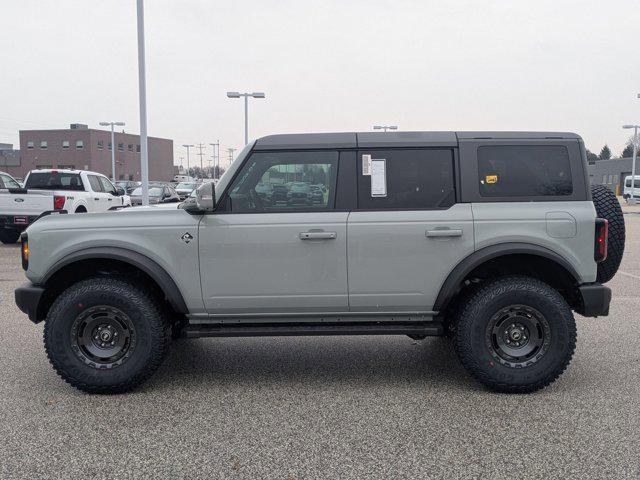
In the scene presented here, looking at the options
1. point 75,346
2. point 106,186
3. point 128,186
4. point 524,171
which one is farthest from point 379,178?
point 128,186

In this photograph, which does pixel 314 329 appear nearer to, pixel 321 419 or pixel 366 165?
pixel 321 419

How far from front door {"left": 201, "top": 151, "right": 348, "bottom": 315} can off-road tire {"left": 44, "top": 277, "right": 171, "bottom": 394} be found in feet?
1.56

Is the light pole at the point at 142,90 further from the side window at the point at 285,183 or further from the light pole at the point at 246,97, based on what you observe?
the light pole at the point at 246,97

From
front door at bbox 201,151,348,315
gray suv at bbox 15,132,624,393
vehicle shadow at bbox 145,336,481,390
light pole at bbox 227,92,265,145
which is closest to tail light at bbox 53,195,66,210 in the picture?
vehicle shadow at bbox 145,336,481,390

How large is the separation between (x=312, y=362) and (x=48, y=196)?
10.7 metres

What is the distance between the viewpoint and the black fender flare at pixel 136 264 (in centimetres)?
444

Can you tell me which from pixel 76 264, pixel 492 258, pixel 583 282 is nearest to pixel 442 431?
pixel 492 258

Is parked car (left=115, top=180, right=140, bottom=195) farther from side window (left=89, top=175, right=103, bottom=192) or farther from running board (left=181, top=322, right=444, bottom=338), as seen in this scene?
running board (left=181, top=322, right=444, bottom=338)

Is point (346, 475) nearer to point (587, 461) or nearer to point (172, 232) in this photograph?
point (587, 461)

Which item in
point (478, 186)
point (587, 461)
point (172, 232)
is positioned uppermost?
point (478, 186)

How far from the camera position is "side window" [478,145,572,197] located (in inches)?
180

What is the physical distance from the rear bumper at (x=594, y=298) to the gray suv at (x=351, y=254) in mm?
13

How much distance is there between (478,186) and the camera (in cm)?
457

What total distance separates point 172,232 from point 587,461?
3.11 m
